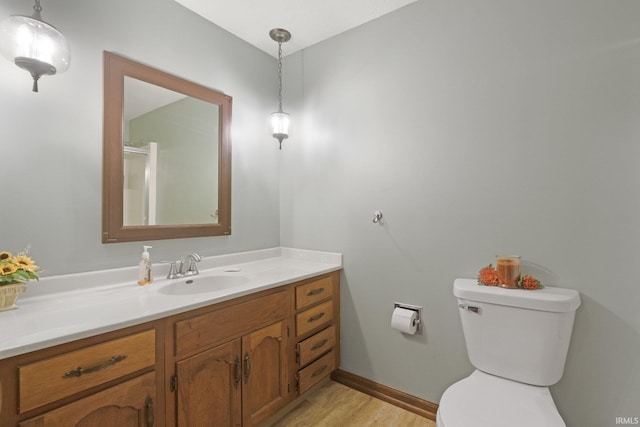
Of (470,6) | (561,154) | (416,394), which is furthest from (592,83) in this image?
(416,394)

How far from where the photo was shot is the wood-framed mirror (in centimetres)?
150

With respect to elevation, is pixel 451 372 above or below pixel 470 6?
below

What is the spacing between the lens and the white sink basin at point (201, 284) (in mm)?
1602

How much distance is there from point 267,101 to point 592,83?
75.5 inches

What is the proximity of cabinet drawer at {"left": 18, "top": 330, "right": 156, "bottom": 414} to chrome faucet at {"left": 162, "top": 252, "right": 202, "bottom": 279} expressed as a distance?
1.93ft

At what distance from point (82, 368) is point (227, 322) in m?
0.53

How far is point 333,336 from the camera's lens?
2033mm

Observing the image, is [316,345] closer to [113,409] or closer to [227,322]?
[227,322]

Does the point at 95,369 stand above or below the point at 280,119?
below

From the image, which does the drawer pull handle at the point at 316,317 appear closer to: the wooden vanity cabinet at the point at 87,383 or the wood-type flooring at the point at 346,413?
the wood-type flooring at the point at 346,413

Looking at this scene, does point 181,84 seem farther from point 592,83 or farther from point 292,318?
point 592,83

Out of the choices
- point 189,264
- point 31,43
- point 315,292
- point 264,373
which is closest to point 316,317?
point 315,292

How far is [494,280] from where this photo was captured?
142 cm

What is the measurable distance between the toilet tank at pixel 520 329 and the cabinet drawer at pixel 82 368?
1357mm
